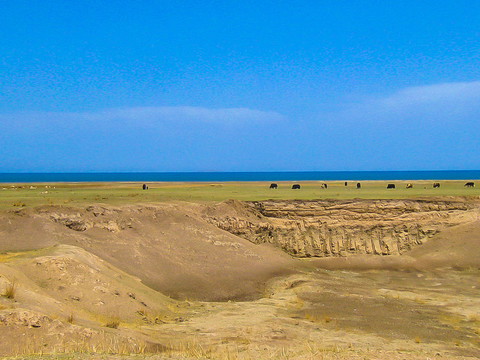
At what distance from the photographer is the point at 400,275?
25938mm

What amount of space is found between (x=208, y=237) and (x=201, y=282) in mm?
4565

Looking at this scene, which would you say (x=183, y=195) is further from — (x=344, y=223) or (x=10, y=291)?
(x=10, y=291)

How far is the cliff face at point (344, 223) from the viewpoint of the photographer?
96.8 feet

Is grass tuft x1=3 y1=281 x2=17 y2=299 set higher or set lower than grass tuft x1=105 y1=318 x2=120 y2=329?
higher

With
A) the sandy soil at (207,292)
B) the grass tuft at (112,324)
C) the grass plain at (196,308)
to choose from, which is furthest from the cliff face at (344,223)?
the grass tuft at (112,324)

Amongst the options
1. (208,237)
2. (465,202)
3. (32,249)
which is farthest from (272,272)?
(465,202)

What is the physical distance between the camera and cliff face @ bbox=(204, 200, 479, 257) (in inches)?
1162

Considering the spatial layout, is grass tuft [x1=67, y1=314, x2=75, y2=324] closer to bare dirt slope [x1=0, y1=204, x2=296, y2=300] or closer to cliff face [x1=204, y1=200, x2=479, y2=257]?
bare dirt slope [x1=0, y1=204, x2=296, y2=300]

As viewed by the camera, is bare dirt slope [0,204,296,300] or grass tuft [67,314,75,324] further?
bare dirt slope [0,204,296,300]

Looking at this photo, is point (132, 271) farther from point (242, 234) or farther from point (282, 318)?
point (242, 234)

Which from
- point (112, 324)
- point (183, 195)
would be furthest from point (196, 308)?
point (183, 195)

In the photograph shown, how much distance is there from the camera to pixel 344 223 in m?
30.4

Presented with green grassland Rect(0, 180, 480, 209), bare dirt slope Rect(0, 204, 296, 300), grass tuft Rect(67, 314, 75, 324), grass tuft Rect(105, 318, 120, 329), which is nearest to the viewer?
grass tuft Rect(67, 314, 75, 324)

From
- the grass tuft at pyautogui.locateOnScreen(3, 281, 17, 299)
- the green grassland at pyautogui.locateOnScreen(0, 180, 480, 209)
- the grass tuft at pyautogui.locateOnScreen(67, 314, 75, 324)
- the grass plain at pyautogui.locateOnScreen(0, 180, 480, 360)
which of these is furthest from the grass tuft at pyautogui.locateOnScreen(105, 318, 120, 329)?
the green grassland at pyautogui.locateOnScreen(0, 180, 480, 209)
